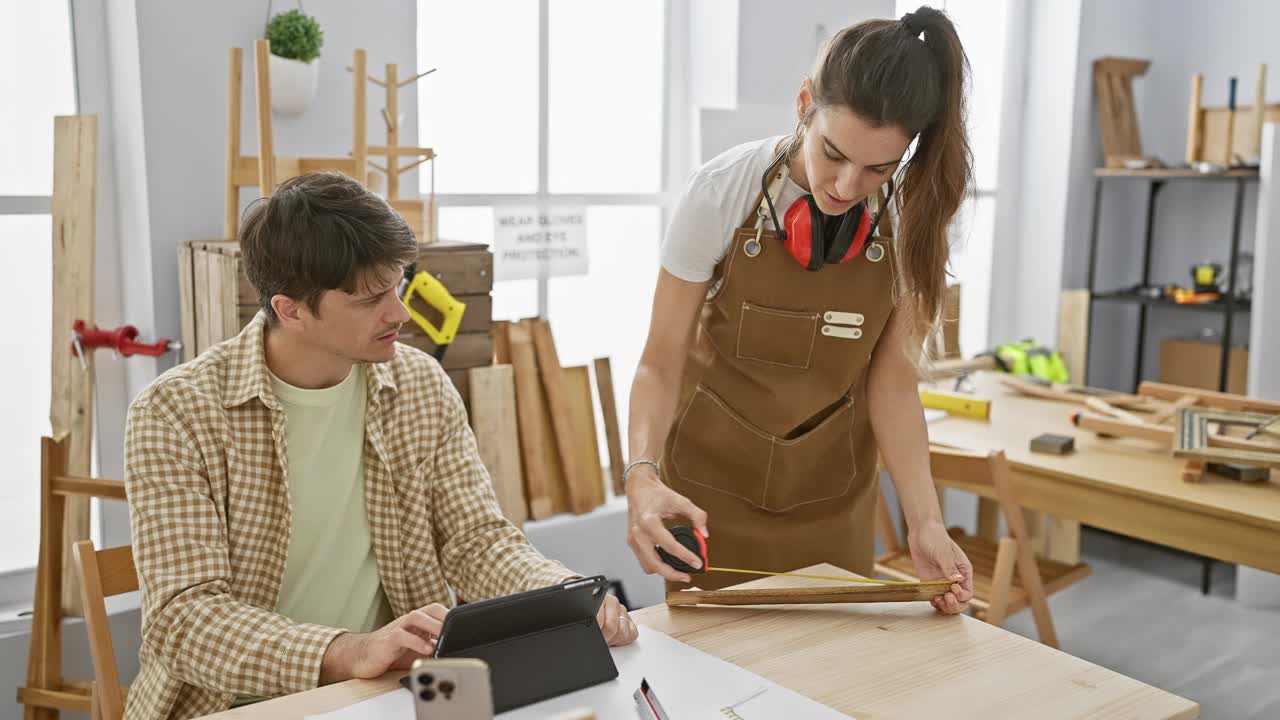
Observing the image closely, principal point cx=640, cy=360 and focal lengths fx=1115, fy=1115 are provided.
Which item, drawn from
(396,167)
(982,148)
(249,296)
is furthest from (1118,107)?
(249,296)

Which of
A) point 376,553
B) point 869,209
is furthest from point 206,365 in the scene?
point 869,209

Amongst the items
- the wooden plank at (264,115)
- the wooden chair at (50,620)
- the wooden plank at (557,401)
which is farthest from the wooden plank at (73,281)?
the wooden plank at (557,401)

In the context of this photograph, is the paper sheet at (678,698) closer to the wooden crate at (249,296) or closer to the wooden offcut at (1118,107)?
the wooden crate at (249,296)

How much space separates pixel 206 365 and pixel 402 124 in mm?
1577

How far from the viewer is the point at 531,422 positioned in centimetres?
304

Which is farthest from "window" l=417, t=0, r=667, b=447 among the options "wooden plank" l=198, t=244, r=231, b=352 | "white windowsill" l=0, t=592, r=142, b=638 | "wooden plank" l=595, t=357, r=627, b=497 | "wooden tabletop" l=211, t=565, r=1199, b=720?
"wooden tabletop" l=211, t=565, r=1199, b=720

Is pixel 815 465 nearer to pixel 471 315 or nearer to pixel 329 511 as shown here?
pixel 329 511

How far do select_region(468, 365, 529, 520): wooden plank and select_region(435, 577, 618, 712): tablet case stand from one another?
1.31 metres

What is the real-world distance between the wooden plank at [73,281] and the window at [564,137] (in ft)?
3.07

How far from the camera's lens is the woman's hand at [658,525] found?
4.74 feet

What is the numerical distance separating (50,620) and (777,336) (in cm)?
158

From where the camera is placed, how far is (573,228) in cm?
337

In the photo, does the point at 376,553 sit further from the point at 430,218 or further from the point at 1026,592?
the point at 1026,592

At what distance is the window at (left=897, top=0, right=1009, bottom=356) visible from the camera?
4.41 metres
